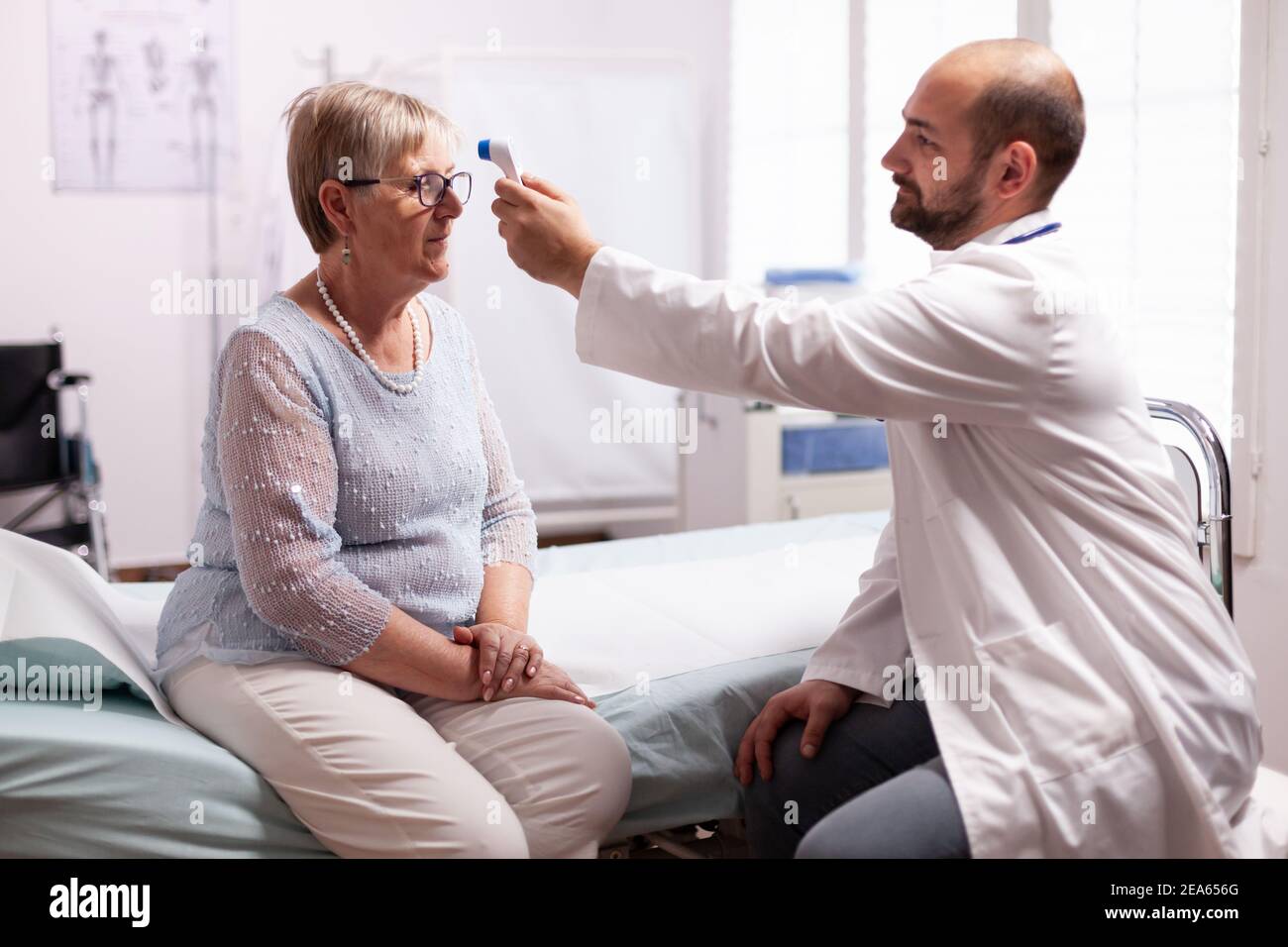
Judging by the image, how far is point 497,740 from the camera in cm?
144

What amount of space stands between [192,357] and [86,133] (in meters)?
0.76

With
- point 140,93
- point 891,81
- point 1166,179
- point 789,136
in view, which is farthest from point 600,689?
point 140,93

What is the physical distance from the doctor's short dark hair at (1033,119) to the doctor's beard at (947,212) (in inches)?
1.3

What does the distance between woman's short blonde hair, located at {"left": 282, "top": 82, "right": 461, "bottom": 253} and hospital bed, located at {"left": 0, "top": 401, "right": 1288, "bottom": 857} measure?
60cm

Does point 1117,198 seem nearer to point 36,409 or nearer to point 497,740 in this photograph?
point 497,740

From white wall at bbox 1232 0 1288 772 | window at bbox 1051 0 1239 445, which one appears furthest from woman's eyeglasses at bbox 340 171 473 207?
white wall at bbox 1232 0 1288 772

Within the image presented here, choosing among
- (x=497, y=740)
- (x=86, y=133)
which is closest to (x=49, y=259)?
(x=86, y=133)

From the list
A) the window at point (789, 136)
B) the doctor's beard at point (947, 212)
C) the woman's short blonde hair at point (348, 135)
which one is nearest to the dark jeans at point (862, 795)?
the doctor's beard at point (947, 212)

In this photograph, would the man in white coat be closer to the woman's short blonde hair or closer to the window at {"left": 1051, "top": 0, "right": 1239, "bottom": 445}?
the woman's short blonde hair

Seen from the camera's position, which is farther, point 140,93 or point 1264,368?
point 140,93

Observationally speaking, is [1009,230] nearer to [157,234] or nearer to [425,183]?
[425,183]

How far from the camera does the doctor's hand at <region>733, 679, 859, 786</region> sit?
1473 millimetres

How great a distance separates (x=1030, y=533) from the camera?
4.34ft

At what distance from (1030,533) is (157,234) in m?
3.54
